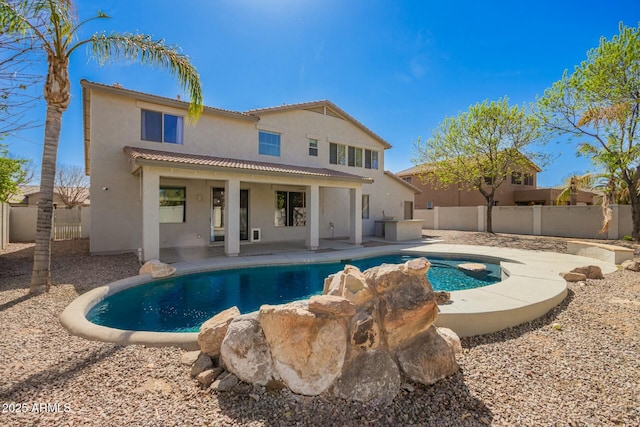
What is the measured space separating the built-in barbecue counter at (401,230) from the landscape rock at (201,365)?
15.1 metres

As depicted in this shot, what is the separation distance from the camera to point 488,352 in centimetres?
425

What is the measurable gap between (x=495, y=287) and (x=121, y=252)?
44.2 ft

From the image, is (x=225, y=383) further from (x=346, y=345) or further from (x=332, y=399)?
(x=346, y=345)

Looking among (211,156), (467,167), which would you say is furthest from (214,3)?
(467,167)

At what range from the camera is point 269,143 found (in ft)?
52.7

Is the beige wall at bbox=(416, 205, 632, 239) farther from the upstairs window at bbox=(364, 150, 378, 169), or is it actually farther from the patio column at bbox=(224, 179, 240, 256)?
the patio column at bbox=(224, 179, 240, 256)

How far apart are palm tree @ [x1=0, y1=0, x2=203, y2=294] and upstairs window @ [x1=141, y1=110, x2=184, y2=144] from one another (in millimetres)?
5286

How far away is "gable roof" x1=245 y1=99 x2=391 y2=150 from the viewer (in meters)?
15.7

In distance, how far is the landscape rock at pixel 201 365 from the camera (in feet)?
11.7

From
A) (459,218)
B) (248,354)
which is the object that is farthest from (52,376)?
(459,218)

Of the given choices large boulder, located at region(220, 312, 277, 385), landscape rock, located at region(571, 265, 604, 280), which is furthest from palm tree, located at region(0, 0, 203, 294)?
landscape rock, located at region(571, 265, 604, 280)

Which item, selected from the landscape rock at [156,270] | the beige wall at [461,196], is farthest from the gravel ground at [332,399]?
the beige wall at [461,196]

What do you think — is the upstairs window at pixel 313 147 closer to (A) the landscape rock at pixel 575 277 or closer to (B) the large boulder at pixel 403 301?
(A) the landscape rock at pixel 575 277

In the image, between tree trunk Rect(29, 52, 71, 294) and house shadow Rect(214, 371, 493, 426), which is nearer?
house shadow Rect(214, 371, 493, 426)
